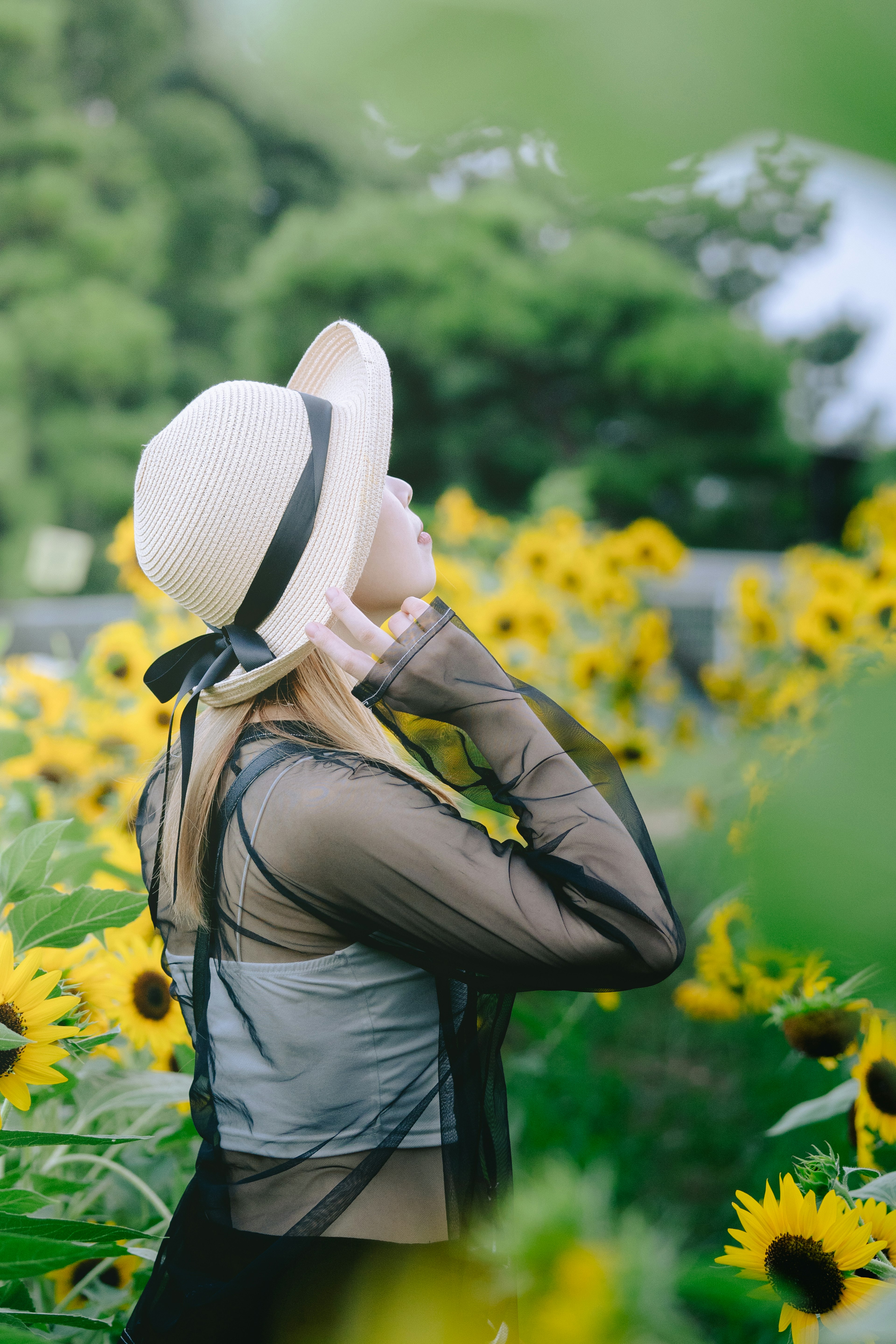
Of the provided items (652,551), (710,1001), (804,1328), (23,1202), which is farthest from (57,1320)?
(652,551)

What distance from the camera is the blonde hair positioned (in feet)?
3.07

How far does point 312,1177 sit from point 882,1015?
0.75m

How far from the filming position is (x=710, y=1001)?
5.57 ft

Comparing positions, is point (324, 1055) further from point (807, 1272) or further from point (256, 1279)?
point (807, 1272)

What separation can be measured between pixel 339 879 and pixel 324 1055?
0.19 meters

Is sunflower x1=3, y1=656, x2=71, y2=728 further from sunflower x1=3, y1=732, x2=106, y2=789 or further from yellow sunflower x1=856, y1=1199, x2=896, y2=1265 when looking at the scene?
yellow sunflower x1=856, y1=1199, x2=896, y2=1265

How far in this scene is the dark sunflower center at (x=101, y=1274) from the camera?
3.74 ft

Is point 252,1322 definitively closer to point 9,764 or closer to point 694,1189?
point 9,764

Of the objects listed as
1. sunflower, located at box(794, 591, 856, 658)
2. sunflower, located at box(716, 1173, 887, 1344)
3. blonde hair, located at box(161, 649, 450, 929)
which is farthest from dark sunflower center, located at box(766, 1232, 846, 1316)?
sunflower, located at box(794, 591, 856, 658)

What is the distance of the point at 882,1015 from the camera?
245 mm

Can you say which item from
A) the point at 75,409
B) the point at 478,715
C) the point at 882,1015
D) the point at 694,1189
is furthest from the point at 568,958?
the point at 75,409

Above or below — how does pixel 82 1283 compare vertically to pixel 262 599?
below

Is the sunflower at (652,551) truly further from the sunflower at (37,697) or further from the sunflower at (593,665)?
the sunflower at (37,697)

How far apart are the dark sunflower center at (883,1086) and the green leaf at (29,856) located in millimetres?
750
